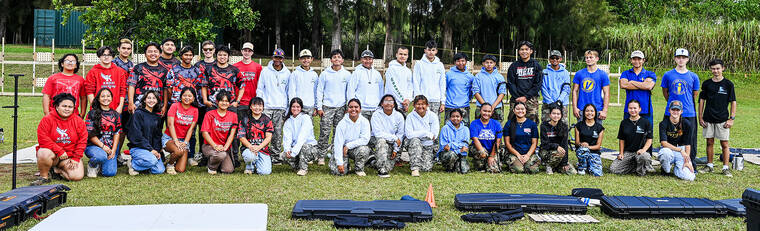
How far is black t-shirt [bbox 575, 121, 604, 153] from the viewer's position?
7.46 m

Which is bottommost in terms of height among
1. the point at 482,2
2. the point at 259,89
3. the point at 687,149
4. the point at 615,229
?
the point at 615,229

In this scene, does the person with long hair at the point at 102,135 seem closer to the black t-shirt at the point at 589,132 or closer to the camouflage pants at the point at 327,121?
the camouflage pants at the point at 327,121

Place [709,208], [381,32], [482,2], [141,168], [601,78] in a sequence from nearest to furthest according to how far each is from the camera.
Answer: [709,208], [141,168], [601,78], [482,2], [381,32]

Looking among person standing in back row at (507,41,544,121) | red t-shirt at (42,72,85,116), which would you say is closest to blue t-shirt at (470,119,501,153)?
person standing in back row at (507,41,544,121)

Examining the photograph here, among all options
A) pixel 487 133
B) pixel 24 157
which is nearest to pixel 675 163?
pixel 487 133

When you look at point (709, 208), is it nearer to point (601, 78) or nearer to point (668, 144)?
point (668, 144)

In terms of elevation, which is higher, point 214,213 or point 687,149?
point 687,149

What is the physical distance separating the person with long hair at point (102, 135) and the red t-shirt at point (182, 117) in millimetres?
627

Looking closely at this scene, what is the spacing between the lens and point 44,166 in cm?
628

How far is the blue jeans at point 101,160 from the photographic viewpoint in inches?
262

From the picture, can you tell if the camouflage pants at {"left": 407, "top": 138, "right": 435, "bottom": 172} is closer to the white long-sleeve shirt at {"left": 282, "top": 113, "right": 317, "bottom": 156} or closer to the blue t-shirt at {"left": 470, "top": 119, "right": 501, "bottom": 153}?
the blue t-shirt at {"left": 470, "top": 119, "right": 501, "bottom": 153}

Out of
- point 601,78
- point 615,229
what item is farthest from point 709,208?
point 601,78

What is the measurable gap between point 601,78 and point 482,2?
19.8m

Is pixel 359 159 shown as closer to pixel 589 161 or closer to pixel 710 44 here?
pixel 589 161
